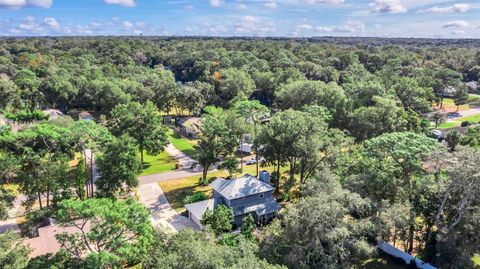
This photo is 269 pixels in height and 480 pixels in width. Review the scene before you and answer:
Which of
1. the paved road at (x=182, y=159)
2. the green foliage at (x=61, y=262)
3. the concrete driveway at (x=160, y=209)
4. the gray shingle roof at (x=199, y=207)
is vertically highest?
the green foliage at (x=61, y=262)

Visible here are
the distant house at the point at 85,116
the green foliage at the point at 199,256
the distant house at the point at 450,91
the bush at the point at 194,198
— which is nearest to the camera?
the green foliage at the point at 199,256

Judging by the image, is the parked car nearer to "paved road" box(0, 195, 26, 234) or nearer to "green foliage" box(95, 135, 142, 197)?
"green foliage" box(95, 135, 142, 197)

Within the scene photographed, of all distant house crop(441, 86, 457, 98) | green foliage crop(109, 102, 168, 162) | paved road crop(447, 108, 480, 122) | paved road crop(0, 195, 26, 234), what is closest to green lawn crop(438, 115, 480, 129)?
paved road crop(447, 108, 480, 122)

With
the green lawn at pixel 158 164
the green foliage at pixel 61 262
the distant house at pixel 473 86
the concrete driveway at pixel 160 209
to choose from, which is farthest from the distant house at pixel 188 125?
the distant house at pixel 473 86

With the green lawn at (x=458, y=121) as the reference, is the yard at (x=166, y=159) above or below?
below

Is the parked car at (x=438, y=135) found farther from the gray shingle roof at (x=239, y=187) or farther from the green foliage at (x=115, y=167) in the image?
the green foliage at (x=115, y=167)

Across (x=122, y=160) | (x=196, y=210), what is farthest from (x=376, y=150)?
(x=122, y=160)

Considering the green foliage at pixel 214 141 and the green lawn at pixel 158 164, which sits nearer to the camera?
the green foliage at pixel 214 141
